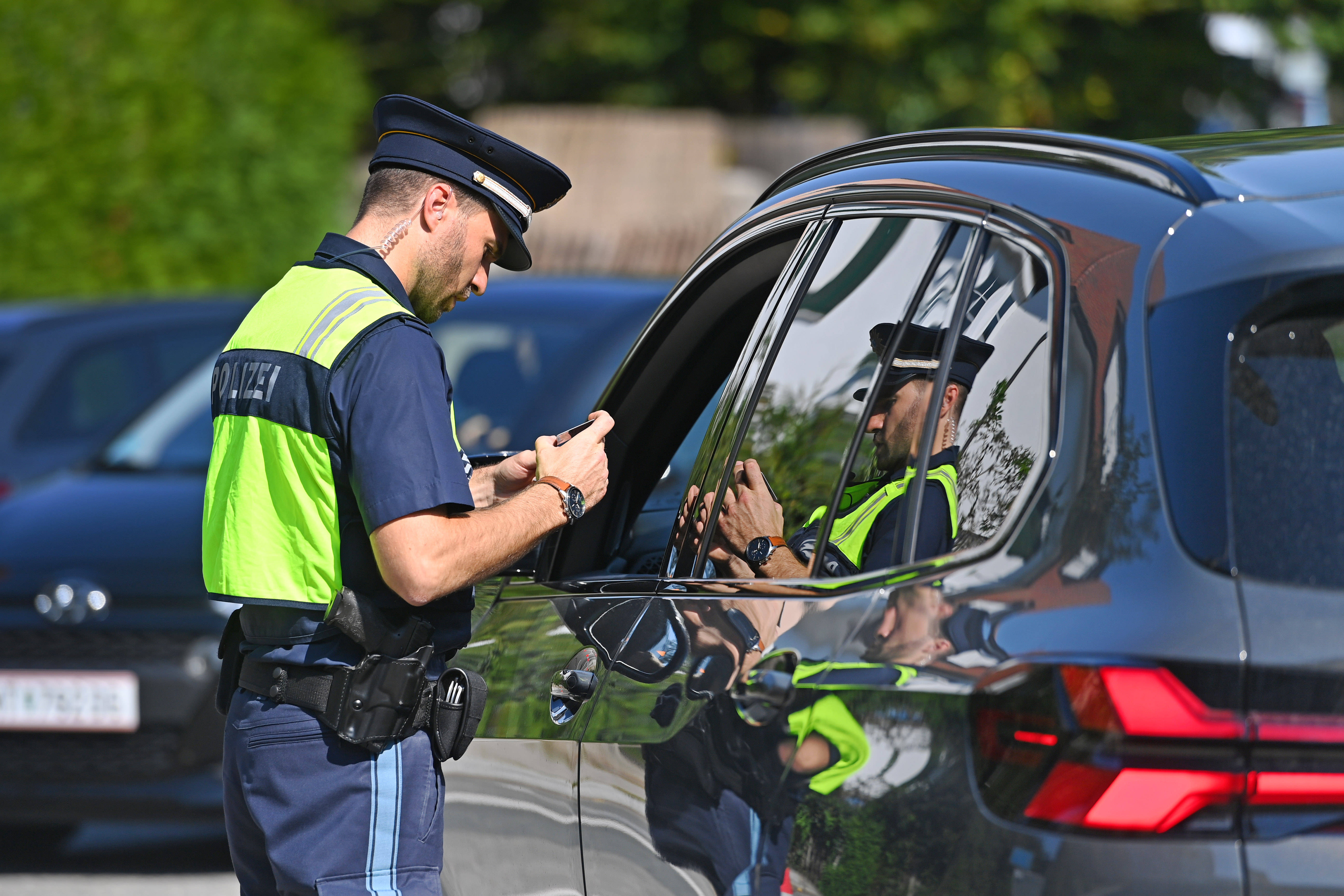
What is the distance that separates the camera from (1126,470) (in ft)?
5.34

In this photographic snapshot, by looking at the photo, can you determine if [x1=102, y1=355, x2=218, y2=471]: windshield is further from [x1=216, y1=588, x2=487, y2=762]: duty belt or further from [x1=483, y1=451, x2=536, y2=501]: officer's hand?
[x1=216, y1=588, x2=487, y2=762]: duty belt

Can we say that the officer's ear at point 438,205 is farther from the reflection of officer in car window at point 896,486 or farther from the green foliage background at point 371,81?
the green foliage background at point 371,81

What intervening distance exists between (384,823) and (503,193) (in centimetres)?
98

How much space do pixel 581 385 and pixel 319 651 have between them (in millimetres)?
2565

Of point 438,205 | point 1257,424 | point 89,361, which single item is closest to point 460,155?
point 438,205

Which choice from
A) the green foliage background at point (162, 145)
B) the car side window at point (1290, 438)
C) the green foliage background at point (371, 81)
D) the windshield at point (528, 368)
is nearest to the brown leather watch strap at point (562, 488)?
the car side window at point (1290, 438)

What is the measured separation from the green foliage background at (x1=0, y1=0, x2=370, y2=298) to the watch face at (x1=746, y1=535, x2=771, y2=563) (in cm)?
806

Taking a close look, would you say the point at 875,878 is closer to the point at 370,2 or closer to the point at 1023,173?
the point at 1023,173

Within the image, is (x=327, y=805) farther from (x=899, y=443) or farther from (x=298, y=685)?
(x=899, y=443)

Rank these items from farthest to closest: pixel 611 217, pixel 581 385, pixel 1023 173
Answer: pixel 611 217, pixel 581 385, pixel 1023 173

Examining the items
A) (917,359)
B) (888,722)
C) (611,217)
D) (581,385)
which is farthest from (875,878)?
(611,217)

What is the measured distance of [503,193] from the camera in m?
2.58

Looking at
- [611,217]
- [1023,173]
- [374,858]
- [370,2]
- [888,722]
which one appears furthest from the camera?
[370,2]

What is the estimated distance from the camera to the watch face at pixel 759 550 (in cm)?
221
